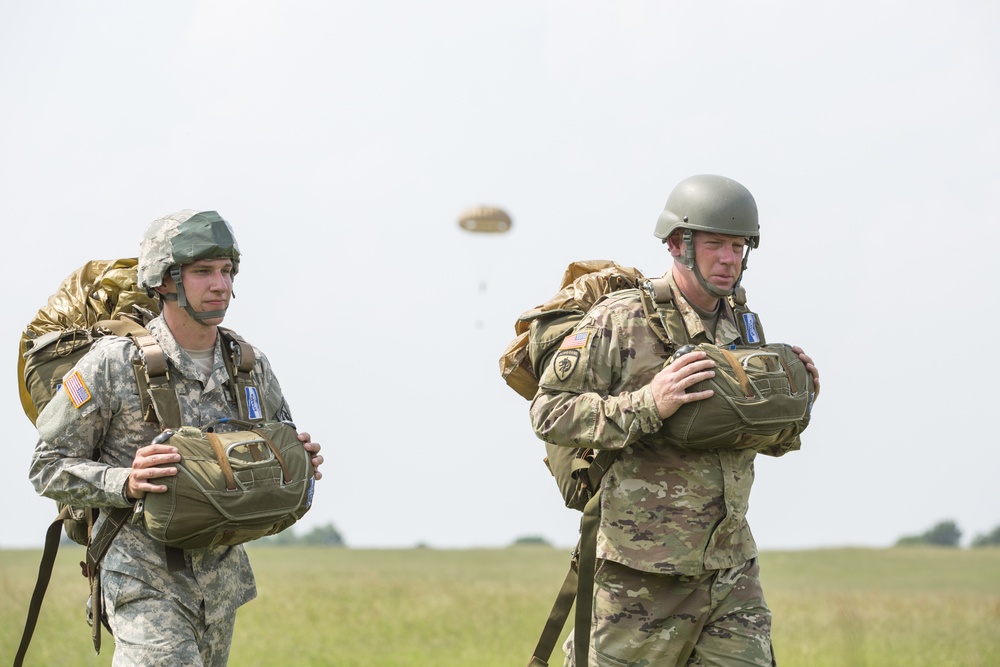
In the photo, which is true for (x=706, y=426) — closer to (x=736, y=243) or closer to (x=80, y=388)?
(x=736, y=243)

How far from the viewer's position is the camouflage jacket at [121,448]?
6.14m

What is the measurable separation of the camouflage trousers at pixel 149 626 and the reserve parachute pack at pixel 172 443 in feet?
0.57

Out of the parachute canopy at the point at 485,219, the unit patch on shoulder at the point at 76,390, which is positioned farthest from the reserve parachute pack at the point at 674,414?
the parachute canopy at the point at 485,219

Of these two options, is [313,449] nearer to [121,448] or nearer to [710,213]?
[121,448]

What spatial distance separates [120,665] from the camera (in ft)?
19.9

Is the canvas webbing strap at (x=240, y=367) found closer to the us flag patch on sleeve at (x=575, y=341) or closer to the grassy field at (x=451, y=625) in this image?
the us flag patch on sleeve at (x=575, y=341)

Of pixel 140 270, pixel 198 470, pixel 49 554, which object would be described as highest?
pixel 140 270

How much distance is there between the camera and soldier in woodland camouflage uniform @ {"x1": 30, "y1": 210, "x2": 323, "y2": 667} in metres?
6.07

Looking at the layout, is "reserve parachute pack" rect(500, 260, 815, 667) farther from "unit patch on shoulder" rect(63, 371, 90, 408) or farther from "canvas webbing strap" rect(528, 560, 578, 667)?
"unit patch on shoulder" rect(63, 371, 90, 408)

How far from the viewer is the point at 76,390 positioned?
622 centimetres

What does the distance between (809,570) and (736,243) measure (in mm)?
24959

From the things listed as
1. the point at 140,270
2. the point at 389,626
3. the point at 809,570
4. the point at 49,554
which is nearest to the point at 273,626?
the point at 389,626

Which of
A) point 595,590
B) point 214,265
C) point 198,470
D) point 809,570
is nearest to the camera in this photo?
point 198,470

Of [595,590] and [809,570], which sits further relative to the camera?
[809,570]
